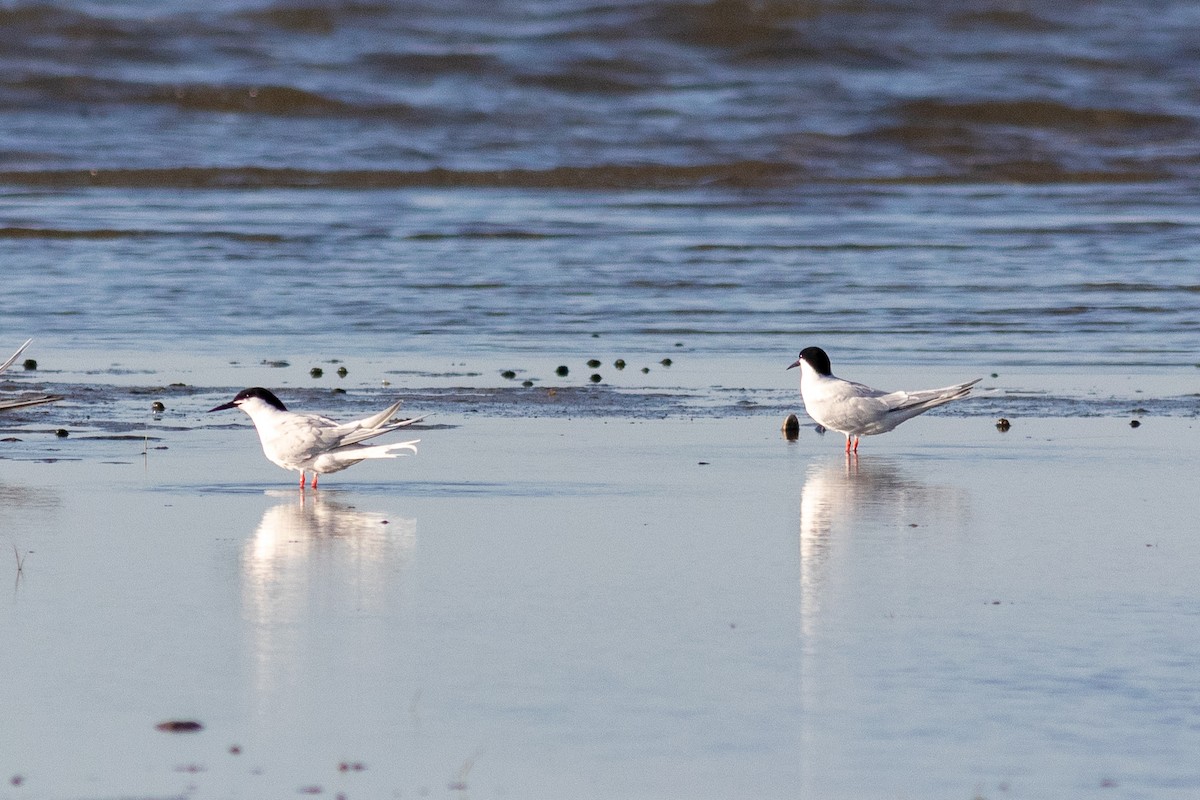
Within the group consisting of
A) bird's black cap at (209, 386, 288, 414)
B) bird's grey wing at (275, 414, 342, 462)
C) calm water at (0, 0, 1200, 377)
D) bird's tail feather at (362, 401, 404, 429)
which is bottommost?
bird's grey wing at (275, 414, 342, 462)

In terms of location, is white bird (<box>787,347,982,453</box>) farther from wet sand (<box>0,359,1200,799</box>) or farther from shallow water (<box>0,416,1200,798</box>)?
shallow water (<box>0,416,1200,798</box>)

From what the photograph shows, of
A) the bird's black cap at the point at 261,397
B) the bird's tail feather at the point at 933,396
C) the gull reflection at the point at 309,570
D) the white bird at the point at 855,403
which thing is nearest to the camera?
the gull reflection at the point at 309,570

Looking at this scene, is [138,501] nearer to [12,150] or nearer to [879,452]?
[879,452]

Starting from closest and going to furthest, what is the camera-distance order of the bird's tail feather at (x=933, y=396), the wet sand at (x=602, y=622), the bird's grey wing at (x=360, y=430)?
the wet sand at (x=602, y=622) < the bird's grey wing at (x=360, y=430) < the bird's tail feather at (x=933, y=396)

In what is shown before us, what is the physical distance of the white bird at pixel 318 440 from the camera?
24.3ft

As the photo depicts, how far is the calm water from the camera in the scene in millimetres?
13625

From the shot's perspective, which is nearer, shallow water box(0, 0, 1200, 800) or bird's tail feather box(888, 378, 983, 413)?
shallow water box(0, 0, 1200, 800)

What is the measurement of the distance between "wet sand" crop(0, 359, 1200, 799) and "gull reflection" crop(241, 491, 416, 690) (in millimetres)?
19

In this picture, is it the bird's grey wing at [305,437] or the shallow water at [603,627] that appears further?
the bird's grey wing at [305,437]

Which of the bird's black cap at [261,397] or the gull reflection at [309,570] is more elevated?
the bird's black cap at [261,397]

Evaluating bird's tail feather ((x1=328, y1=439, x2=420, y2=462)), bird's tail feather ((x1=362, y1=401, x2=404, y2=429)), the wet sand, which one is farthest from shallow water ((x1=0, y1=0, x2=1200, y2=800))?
bird's tail feather ((x1=362, y1=401, x2=404, y2=429))

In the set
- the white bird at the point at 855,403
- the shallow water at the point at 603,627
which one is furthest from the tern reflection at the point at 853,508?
the white bird at the point at 855,403

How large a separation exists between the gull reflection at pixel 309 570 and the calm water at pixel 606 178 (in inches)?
211

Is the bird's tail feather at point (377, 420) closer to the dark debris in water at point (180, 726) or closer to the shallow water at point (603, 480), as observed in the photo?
the shallow water at point (603, 480)
